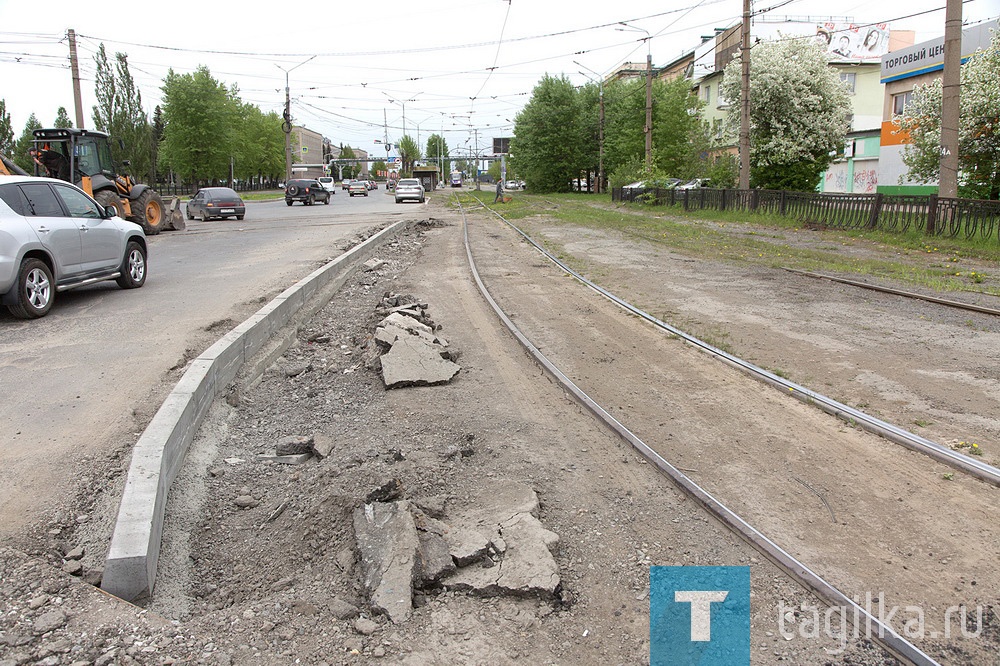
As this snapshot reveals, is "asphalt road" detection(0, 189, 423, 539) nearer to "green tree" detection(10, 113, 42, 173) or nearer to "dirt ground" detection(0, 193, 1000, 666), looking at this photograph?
"dirt ground" detection(0, 193, 1000, 666)

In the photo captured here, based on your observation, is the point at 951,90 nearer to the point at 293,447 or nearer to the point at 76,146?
the point at 293,447

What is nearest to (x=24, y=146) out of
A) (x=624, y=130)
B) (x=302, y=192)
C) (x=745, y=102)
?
(x=302, y=192)

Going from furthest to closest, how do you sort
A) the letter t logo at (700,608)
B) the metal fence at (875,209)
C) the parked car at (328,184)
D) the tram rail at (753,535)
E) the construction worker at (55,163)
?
1. the parked car at (328,184)
2. the construction worker at (55,163)
3. the metal fence at (875,209)
4. the letter t logo at (700,608)
5. the tram rail at (753,535)

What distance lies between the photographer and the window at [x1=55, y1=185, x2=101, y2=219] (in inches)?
395

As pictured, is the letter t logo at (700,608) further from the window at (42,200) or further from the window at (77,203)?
the window at (77,203)

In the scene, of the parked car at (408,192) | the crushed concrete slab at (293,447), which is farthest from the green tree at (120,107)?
the crushed concrete slab at (293,447)

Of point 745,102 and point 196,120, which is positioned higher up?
point 196,120

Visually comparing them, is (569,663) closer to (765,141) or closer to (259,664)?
(259,664)

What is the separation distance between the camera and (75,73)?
2816 centimetres

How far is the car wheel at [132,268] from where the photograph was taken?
11.3 meters

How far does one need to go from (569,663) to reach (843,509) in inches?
81.7

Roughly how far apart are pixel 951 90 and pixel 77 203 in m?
19.2

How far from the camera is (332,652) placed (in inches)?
120

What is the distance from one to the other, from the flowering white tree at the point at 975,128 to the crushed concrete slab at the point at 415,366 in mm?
19631
